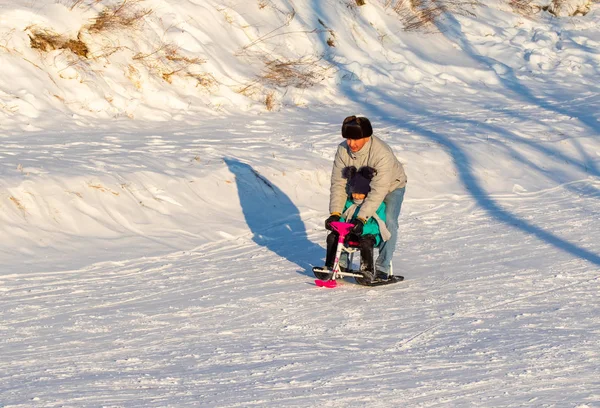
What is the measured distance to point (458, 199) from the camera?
490 inches

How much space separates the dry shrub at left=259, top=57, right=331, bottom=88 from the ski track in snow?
654cm

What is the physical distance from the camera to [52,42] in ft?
47.9

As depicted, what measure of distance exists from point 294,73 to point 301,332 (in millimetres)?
10139

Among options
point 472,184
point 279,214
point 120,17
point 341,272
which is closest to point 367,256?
point 341,272

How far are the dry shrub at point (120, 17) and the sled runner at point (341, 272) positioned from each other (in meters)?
7.95

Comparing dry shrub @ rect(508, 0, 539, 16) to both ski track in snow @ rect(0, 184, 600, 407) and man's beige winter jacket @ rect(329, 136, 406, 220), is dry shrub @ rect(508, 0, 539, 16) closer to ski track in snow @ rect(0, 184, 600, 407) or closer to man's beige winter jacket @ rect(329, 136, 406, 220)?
ski track in snow @ rect(0, 184, 600, 407)

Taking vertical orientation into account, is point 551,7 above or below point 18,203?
above

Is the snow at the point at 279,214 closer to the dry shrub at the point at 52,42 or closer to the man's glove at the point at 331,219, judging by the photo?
the dry shrub at the point at 52,42

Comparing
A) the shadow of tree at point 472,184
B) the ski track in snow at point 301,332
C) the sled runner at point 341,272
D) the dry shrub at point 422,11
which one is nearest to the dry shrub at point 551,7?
the dry shrub at point 422,11

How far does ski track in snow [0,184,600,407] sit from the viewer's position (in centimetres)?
588

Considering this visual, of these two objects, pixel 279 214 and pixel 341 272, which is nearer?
pixel 341 272

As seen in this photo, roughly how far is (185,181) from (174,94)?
3762 mm

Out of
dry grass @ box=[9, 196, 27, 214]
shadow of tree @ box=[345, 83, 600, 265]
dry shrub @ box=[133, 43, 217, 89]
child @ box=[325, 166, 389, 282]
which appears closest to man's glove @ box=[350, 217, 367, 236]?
child @ box=[325, 166, 389, 282]

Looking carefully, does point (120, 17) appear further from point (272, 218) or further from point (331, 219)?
point (331, 219)
